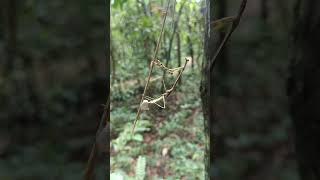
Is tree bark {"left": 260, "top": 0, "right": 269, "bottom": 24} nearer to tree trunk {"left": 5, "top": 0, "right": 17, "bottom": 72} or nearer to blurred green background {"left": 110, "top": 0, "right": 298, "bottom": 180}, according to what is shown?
blurred green background {"left": 110, "top": 0, "right": 298, "bottom": 180}

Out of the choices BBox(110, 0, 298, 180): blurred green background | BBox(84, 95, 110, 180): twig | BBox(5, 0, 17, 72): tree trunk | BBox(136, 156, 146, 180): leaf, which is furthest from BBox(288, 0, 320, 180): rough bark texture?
BBox(136, 156, 146, 180): leaf

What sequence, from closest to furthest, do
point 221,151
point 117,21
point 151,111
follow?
1. point 221,151
2. point 151,111
3. point 117,21

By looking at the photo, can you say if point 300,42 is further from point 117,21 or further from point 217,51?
point 117,21

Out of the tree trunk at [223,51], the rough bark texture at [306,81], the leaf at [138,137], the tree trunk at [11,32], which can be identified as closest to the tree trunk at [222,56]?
the tree trunk at [223,51]

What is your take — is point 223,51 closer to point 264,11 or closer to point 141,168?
point 264,11

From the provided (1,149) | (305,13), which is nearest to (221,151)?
(305,13)

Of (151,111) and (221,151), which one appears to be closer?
(221,151)

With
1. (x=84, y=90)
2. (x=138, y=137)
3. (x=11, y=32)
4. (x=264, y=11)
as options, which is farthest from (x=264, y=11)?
(x=138, y=137)

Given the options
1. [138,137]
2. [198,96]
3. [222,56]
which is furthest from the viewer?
[138,137]

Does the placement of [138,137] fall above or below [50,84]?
below
